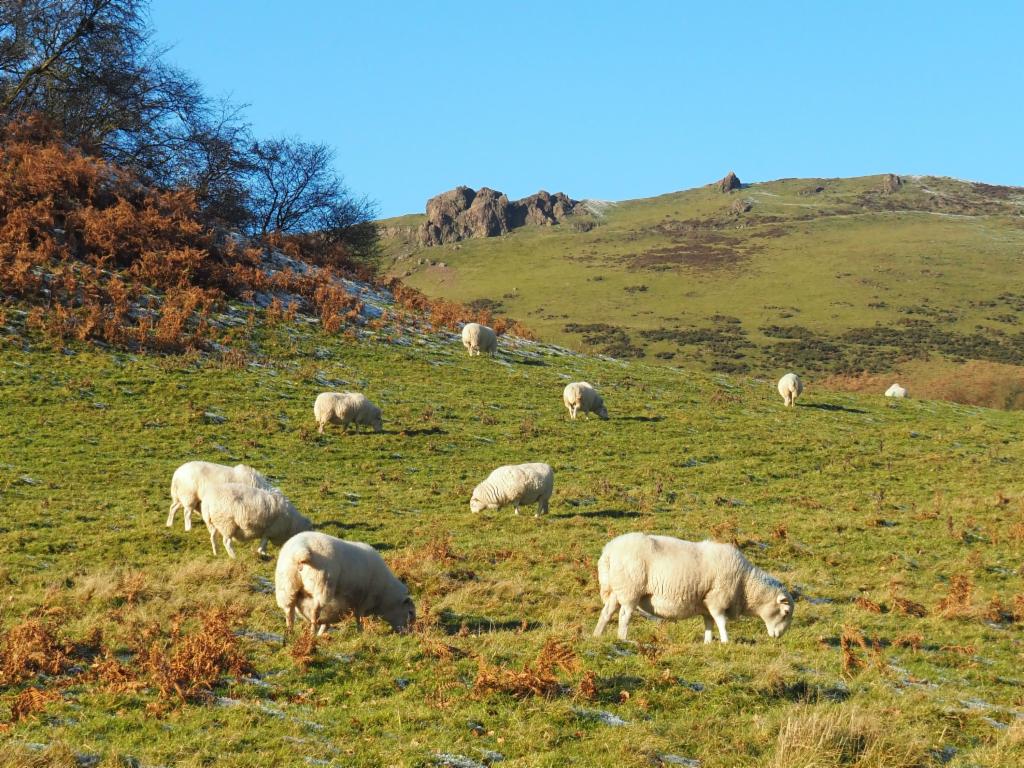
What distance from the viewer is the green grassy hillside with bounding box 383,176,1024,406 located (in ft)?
315

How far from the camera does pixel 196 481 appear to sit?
16.8m

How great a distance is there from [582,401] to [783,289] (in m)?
109

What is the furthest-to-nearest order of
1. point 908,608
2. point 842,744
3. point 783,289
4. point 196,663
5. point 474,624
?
point 783,289 → point 908,608 → point 474,624 → point 196,663 → point 842,744

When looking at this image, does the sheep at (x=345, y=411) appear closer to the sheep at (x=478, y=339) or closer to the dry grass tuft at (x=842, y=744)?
the sheep at (x=478, y=339)

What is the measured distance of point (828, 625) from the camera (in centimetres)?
1307

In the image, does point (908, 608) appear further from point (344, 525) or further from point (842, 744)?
point (344, 525)

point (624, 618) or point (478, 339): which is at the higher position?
point (478, 339)

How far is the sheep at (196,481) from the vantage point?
55.2ft

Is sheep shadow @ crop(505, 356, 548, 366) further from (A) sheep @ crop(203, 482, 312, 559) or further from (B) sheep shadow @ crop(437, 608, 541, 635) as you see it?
(B) sheep shadow @ crop(437, 608, 541, 635)

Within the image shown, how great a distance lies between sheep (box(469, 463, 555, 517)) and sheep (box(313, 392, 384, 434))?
24.9 ft

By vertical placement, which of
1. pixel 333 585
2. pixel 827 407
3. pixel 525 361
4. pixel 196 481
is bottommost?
pixel 333 585

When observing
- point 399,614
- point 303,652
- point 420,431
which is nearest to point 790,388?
point 420,431

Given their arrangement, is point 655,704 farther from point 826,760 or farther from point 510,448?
point 510,448

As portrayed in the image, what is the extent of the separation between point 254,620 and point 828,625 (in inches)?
329
